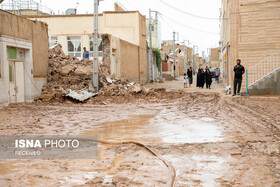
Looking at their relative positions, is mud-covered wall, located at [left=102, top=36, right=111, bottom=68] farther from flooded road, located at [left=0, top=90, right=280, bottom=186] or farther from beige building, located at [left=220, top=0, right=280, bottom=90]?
flooded road, located at [left=0, top=90, right=280, bottom=186]

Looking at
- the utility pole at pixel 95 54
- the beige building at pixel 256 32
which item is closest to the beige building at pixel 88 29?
the utility pole at pixel 95 54

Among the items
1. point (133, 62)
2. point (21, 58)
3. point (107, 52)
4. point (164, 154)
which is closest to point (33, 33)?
point (21, 58)

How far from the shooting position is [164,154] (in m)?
5.44

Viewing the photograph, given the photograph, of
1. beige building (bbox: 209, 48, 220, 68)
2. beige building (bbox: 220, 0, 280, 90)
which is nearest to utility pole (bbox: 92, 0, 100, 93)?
beige building (bbox: 220, 0, 280, 90)

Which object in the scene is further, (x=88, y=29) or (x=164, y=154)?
(x=88, y=29)

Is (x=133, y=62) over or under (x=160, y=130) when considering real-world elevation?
over

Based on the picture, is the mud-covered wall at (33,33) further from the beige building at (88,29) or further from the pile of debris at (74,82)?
the beige building at (88,29)

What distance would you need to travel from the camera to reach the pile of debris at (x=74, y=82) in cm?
1612

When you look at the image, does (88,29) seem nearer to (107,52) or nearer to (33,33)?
(107,52)

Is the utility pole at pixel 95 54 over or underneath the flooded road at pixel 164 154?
over

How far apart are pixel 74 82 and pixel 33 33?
3.60 meters

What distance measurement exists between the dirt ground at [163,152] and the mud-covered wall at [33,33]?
15.4ft

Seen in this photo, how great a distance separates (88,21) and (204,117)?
23670 mm

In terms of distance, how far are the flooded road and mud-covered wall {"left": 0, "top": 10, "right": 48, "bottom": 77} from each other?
200 inches
